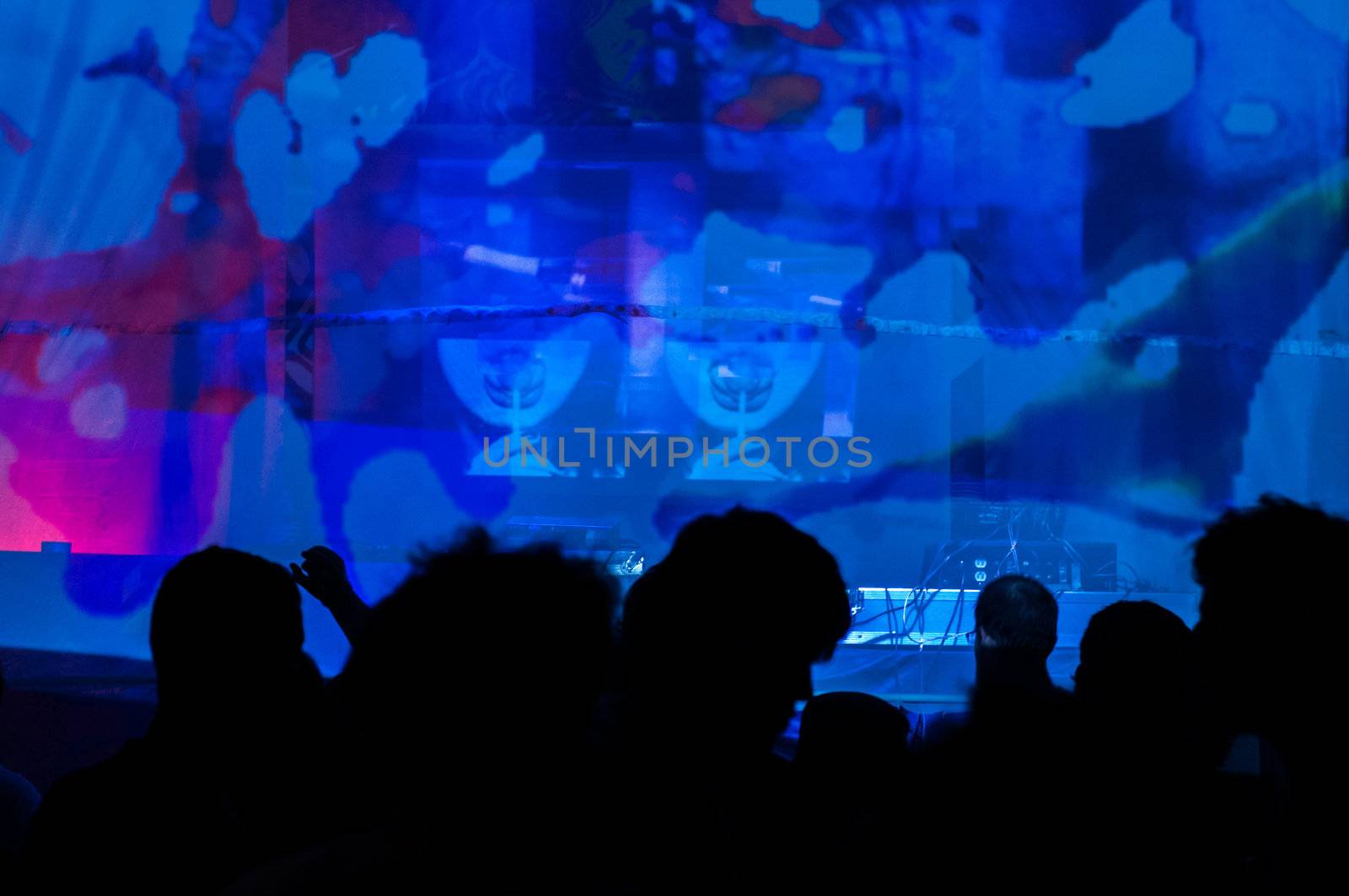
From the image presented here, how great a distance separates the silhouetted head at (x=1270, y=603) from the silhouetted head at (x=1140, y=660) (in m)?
0.42

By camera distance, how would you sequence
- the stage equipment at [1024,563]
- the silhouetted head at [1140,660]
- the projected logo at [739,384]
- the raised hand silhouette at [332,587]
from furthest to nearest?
1. the projected logo at [739,384]
2. the stage equipment at [1024,563]
3. the raised hand silhouette at [332,587]
4. the silhouetted head at [1140,660]

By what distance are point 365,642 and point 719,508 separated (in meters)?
2.69

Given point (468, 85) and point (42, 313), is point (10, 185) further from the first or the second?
point (468, 85)

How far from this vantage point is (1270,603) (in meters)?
0.96

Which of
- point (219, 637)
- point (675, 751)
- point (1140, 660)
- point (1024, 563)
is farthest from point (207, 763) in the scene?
point (1024, 563)

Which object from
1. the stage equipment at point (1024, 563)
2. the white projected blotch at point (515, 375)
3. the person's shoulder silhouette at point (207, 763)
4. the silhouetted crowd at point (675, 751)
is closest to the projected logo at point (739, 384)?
the white projected blotch at point (515, 375)

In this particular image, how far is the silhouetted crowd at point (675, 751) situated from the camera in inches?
24.9

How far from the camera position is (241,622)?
3.76 feet

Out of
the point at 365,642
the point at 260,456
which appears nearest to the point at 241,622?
the point at 365,642

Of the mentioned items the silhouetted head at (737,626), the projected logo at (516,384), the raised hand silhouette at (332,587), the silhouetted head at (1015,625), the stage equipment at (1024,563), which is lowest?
the stage equipment at (1024,563)

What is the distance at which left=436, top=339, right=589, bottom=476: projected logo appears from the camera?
3.54m

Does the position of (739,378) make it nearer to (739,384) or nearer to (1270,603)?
(739,384)

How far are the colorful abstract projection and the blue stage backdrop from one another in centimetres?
1

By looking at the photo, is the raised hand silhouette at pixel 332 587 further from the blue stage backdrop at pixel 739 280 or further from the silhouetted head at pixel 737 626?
the blue stage backdrop at pixel 739 280
